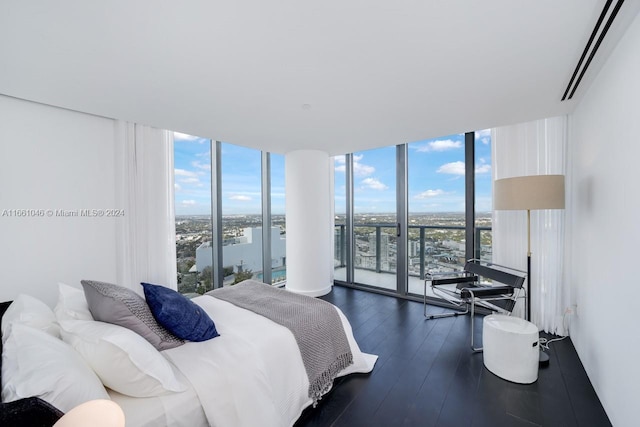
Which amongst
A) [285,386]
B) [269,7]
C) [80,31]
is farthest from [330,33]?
[285,386]

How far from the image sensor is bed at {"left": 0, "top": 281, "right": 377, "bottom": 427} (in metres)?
1.00

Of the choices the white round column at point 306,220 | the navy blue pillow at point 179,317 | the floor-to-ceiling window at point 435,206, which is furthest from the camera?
the white round column at point 306,220

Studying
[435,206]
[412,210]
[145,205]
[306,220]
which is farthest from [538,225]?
[145,205]

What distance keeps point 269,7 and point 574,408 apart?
10.2 ft

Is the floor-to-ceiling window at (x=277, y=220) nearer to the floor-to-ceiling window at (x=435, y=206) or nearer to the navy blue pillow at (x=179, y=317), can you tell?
the floor-to-ceiling window at (x=435, y=206)

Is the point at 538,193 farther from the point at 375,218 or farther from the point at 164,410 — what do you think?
the point at 164,410

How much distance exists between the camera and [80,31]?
1.42 m

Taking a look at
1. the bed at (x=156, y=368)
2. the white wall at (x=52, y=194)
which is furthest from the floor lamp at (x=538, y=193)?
the white wall at (x=52, y=194)

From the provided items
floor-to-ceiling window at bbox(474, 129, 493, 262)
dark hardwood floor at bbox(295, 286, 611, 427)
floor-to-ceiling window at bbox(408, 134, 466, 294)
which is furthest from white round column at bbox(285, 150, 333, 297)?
floor-to-ceiling window at bbox(474, 129, 493, 262)

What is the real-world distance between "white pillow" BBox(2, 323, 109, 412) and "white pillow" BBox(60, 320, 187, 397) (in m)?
0.04

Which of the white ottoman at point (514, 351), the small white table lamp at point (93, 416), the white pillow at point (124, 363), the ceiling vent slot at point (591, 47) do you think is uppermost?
the ceiling vent slot at point (591, 47)

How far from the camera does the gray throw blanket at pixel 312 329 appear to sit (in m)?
1.78

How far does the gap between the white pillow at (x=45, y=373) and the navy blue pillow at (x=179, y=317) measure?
18.0 inches

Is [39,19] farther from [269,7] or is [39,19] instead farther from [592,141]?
[592,141]
